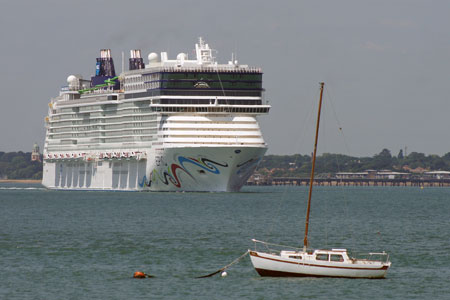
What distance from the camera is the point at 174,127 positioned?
443 feet

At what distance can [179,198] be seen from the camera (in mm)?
131250

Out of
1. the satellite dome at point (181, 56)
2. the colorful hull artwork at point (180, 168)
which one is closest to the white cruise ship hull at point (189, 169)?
the colorful hull artwork at point (180, 168)

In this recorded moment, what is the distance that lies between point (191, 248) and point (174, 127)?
225ft

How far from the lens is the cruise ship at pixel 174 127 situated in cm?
13050

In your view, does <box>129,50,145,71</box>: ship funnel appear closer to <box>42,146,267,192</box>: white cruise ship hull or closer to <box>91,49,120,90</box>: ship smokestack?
<box>91,49,120,90</box>: ship smokestack

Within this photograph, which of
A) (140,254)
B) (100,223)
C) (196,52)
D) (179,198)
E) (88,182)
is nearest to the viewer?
(140,254)

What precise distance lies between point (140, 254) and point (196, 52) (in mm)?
81635

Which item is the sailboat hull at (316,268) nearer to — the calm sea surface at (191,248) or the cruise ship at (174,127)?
the calm sea surface at (191,248)

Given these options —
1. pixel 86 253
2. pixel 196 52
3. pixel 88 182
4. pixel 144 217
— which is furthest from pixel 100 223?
pixel 88 182

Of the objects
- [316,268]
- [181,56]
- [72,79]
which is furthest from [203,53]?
[316,268]

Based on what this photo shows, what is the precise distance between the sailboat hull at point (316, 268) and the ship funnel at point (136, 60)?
112366 mm

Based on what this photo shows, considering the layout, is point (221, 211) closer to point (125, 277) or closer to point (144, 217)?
point (144, 217)

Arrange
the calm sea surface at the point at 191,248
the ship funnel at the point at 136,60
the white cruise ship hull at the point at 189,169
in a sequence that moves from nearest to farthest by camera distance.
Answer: the calm sea surface at the point at 191,248
the white cruise ship hull at the point at 189,169
the ship funnel at the point at 136,60

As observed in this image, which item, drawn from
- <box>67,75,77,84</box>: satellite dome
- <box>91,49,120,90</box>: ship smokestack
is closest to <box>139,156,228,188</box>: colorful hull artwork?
<box>91,49,120,90</box>: ship smokestack
